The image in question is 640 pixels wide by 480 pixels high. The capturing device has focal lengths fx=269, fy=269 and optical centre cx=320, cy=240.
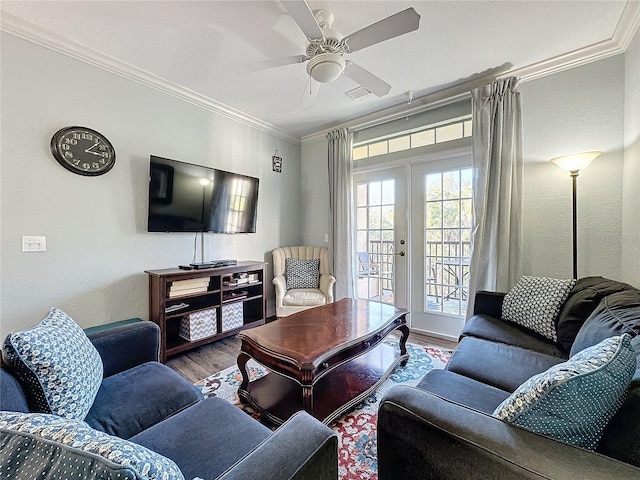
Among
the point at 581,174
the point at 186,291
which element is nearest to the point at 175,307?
the point at 186,291

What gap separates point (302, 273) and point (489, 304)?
2259mm

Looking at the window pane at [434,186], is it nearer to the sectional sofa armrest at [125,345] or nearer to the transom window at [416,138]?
the transom window at [416,138]

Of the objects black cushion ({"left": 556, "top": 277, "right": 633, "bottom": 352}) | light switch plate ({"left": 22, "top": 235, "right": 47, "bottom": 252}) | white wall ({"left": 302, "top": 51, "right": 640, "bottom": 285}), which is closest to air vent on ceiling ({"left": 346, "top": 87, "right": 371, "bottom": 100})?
white wall ({"left": 302, "top": 51, "right": 640, "bottom": 285})

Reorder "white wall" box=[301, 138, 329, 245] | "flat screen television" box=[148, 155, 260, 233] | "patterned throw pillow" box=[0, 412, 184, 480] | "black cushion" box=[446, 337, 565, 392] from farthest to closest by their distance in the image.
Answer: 1. "white wall" box=[301, 138, 329, 245]
2. "flat screen television" box=[148, 155, 260, 233]
3. "black cushion" box=[446, 337, 565, 392]
4. "patterned throw pillow" box=[0, 412, 184, 480]

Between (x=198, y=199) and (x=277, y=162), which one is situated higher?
(x=277, y=162)

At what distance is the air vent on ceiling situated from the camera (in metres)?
2.92

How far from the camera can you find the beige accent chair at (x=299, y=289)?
3334mm

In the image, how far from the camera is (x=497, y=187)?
8.62ft

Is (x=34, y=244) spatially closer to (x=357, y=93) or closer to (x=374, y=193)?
(x=357, y=93)

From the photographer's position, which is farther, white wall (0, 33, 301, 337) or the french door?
the french door

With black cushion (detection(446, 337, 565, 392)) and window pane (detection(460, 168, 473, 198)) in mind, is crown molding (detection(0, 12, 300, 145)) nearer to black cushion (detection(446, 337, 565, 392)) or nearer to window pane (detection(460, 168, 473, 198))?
window pane (detection(460, 168, 473, 198))

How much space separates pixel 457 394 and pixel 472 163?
2402mm

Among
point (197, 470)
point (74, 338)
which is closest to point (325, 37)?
point (74, 338)

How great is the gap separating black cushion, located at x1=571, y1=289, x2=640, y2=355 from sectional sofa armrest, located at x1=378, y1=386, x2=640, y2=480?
83 cm
